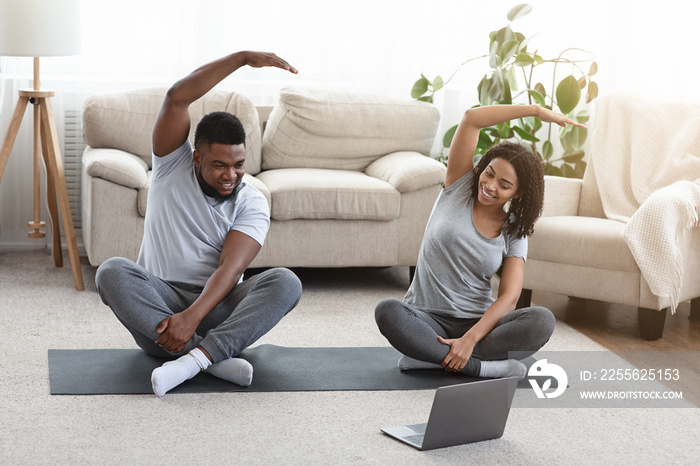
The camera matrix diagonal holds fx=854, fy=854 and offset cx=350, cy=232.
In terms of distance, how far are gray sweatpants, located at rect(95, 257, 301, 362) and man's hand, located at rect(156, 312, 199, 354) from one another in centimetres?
2

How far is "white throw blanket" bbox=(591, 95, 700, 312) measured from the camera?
313 centimetres

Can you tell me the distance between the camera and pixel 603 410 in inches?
94.7

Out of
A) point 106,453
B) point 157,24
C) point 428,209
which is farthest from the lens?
point 157,24

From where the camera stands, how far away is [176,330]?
93.4 inches

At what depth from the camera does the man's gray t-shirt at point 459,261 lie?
2.60 m

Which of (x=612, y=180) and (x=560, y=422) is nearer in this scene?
(x=560, y=422)

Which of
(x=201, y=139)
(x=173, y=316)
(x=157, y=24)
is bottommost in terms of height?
(x=173, y=316)

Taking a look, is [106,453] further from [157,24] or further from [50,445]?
[157,24]

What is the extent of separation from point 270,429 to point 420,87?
2.54 meters

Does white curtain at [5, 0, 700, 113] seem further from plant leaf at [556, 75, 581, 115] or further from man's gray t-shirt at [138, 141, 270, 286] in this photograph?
man's gray t-shirt at [138, 141, 270, 286]

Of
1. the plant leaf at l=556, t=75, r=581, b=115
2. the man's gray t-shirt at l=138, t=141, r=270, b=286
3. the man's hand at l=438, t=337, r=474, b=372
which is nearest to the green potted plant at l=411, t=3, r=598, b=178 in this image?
the plant leaf at l=556, t=75, r=581, b=115

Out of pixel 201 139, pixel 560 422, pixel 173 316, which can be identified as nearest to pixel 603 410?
pixel 560 422

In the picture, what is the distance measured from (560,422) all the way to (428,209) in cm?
157

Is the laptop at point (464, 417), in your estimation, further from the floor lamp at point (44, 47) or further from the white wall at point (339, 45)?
the white wall at point (339, 45)
